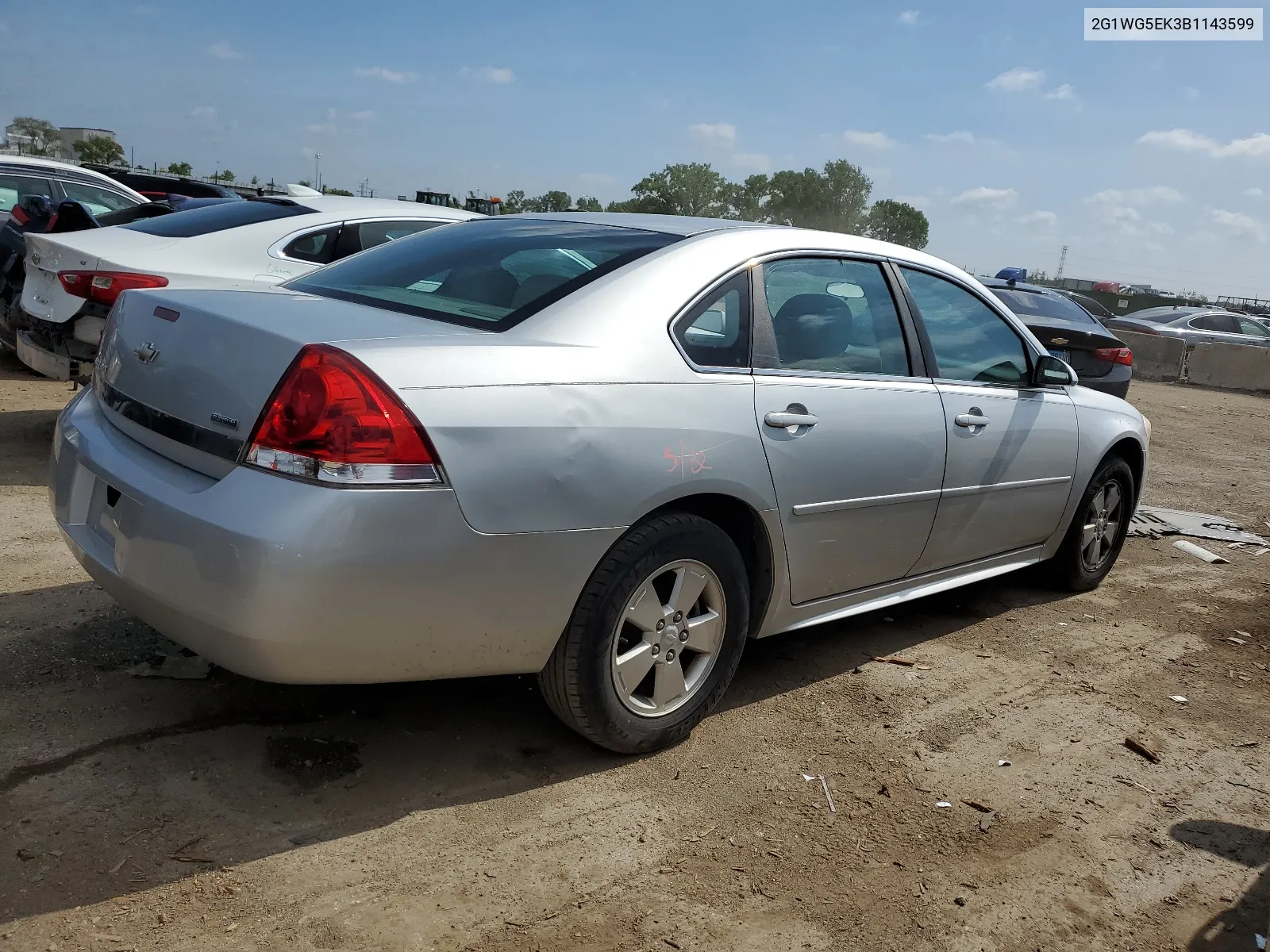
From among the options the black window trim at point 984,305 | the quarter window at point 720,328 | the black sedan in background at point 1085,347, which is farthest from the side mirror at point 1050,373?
the black sedan in background at point 1085,347

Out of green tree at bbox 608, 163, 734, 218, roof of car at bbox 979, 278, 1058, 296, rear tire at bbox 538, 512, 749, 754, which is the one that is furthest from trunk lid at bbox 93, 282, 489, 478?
green tree at bbox 608, 163, 734, 218

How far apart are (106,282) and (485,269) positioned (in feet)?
11.0

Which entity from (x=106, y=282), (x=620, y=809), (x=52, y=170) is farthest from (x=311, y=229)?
(x=52, y=170)

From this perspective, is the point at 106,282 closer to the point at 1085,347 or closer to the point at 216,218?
the point at 216,218

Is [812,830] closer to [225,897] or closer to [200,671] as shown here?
[225,897]

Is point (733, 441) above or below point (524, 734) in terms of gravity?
above

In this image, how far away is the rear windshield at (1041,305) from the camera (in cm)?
1049

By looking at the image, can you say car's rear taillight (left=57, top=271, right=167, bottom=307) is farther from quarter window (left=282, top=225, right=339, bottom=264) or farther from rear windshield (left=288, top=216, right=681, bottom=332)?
rear windshield (left=288, top=216, right=681, bottom=332)

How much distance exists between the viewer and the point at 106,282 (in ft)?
19.2

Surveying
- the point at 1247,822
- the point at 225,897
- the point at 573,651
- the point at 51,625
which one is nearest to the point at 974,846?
the point at 1247,822

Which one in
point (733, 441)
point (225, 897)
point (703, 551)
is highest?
point (733, 441)

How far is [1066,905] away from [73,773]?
263 cm

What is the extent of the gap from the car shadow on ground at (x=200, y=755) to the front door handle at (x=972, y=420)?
1150 mm

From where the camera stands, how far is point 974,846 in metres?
3.02
